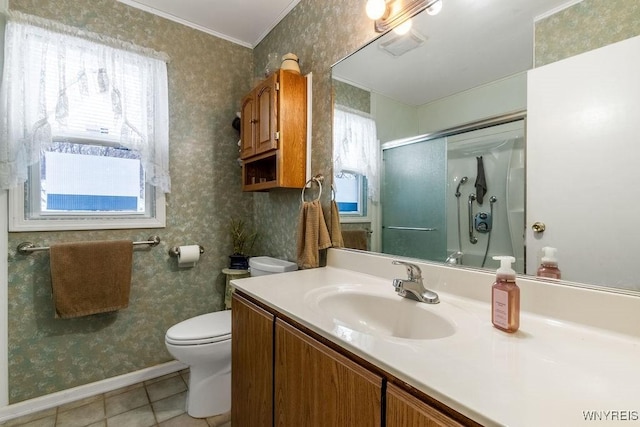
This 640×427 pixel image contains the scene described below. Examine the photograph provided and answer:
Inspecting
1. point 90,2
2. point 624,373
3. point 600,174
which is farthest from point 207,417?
point 90,2

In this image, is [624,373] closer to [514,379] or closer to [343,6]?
[514,379]

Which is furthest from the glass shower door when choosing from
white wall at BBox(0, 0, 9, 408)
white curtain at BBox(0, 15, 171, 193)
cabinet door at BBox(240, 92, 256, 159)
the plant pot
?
white wall at BBox(0, 0, 9, 408)

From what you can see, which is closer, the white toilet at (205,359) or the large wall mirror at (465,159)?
the large wall mirror at (465,159)

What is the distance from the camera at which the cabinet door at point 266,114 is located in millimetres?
1646

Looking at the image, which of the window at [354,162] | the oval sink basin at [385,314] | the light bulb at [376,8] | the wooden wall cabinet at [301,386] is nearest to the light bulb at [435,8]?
the light bulb at [376,8]

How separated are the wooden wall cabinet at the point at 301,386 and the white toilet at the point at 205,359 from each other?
0.31 meters

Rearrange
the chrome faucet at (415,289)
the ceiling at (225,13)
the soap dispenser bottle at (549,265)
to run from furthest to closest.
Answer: the ceiling at (225,13) < the chrome faucet at (415,289) < the soap dispenser bottle at (549,265)

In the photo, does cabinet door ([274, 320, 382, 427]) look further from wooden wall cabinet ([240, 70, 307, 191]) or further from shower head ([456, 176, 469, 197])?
wooden wall cabinet ([240, 70, 307, 191])

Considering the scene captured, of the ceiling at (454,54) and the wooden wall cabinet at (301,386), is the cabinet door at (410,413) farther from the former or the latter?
the ceiling at (454,54)

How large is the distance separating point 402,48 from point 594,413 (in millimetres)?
1334

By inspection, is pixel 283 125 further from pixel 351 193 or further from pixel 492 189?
pixel 492 189

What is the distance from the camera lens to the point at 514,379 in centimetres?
51

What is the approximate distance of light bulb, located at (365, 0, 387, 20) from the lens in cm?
127

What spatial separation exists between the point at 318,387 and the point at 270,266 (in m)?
1.06
